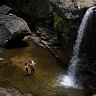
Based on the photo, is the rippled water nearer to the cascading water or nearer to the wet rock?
the cascading water

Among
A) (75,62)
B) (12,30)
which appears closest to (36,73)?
(75,62)

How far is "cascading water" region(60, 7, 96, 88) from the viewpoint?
22.9 metres

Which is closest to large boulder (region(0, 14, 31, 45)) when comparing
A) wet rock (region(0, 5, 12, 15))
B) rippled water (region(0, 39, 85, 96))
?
rippled water (region(0, 39, 85, 96))

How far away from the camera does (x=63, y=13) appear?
81.7 feet

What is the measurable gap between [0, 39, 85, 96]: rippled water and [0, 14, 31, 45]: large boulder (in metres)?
1.24

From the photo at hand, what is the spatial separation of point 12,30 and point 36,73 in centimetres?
676

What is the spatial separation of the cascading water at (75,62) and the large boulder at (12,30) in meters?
6.89

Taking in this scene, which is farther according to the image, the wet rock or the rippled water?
the wet rock

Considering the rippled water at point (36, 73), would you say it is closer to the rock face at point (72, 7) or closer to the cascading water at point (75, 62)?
the cascading water at point (75, 62)

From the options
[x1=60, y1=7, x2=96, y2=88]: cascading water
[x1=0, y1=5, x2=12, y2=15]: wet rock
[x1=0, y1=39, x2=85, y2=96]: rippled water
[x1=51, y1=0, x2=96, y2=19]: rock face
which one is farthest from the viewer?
[x1=0, y1=5, x2=12, y2=15]: wet rock

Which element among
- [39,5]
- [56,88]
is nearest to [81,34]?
[56,88]

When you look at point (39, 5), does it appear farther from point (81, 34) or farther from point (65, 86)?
point (65, 86)

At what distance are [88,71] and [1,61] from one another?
770 centimetres

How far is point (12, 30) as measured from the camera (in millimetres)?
29141
